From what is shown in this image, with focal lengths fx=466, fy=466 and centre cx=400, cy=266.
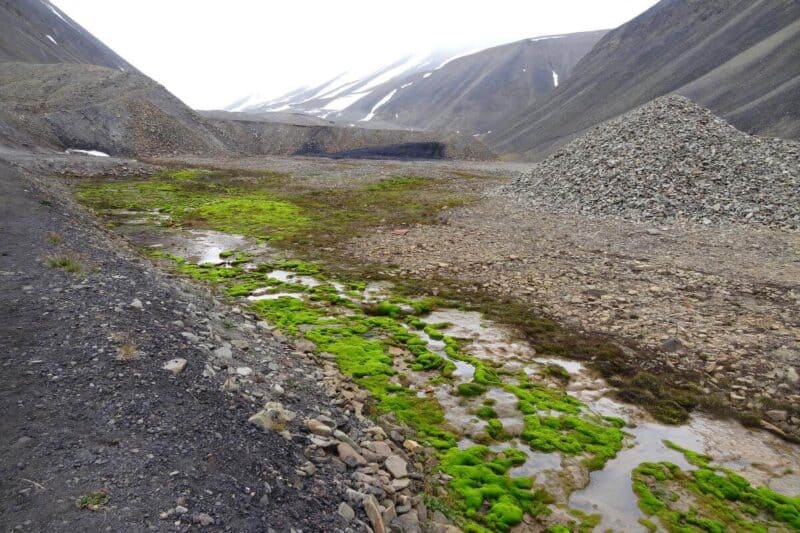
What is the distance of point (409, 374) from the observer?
1141cm

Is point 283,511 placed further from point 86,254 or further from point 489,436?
point 86,254

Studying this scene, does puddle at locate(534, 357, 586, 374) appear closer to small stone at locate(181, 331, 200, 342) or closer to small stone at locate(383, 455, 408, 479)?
small stone at locate(383, 455, 408, 479)

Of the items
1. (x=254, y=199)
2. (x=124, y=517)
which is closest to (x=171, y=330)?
(x=124, y=517)

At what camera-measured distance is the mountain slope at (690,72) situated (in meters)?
78.2

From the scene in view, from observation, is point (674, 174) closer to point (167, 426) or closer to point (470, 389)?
point (470, 389)

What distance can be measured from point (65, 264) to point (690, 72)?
419 ft

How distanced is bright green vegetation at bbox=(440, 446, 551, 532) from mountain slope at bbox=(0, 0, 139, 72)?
113 m

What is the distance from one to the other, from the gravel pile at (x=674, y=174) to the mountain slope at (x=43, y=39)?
104m

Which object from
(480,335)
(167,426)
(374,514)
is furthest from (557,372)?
(167,426)

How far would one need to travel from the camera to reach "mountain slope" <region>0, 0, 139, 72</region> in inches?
3880

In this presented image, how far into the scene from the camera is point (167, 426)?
6.78 meters

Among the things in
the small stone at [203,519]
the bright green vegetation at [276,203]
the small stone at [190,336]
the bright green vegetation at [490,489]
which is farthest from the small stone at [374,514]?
the bright green vegetation at [276,203]

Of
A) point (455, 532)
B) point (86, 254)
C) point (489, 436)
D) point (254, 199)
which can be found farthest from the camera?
point (254, 199)

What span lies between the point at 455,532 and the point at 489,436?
273 centimetres
